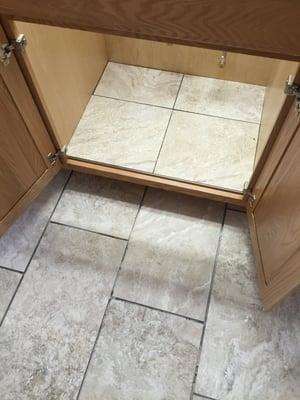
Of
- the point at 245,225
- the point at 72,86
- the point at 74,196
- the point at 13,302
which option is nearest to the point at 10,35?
the point at 72,86

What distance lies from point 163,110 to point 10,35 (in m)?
0.66

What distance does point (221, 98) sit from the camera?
4.25 feet

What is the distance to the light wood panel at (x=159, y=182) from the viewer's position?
1.07 m

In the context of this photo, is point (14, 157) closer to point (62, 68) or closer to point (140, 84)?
point (62, 68)

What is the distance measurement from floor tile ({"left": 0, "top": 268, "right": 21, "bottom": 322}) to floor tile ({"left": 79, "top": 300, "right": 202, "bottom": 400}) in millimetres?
316

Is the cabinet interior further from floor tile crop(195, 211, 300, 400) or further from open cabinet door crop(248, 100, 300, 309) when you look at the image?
floor tile crop(195, 211, 300, 400)

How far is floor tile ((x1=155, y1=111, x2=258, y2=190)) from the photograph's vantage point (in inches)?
43.4

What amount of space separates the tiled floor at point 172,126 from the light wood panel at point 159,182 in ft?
0.07

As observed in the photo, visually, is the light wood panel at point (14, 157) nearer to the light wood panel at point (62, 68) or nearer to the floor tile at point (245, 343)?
the light wood panel at point (62, 68)

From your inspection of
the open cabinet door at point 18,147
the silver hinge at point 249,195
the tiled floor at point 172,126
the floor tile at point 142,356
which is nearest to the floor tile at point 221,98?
the tiled floor at point 172,126

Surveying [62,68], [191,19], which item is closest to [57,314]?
[62,68]

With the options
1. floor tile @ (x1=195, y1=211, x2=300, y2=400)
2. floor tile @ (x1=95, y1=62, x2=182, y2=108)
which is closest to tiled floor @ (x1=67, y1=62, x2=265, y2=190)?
floor tile @ (x1=95, y1=62, x2=182, y2=108)

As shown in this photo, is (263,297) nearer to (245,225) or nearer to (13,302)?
(245,225)

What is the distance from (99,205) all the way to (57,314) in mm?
394
